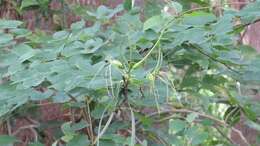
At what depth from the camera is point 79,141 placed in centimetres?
139

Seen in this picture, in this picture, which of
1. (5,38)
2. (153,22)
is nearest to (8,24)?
(5,38)

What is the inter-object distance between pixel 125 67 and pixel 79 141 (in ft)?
1.19

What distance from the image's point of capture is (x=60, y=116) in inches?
79.5

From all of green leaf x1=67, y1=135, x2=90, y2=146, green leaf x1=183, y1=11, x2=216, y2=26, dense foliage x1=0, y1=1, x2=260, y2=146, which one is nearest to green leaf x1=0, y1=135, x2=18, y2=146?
dense foliage x1=0, y1=1, x2=260, y2=146

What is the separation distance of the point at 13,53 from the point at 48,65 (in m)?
0.20

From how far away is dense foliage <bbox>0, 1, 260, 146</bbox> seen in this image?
48.1 inches

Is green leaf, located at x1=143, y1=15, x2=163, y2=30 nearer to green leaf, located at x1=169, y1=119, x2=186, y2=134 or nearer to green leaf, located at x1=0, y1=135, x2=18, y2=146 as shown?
green leaf, located at x1=169, y1=119, x2=186, y2=134

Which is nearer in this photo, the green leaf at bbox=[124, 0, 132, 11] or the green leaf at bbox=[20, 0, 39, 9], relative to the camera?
the green leaf at bbox=[124, 0, 132, 11]

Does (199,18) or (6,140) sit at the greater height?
(199,18)

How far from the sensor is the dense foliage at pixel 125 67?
1.22m

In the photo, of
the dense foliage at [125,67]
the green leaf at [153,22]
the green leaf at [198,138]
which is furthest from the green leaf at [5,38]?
the green leaf at [198,138]

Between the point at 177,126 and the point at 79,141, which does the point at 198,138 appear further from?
the point at 79,141

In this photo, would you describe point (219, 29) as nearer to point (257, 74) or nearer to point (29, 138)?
point (257, 74)

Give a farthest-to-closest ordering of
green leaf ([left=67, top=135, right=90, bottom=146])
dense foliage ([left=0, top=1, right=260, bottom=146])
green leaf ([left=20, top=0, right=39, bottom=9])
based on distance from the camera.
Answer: green leaf ([left=20, top=0, right=39, bottom=9])
green leaf ([left=67, top=135, right=90, bottom=146])
dense foliage ([left=0, top=1, right=260, bottom=146])
